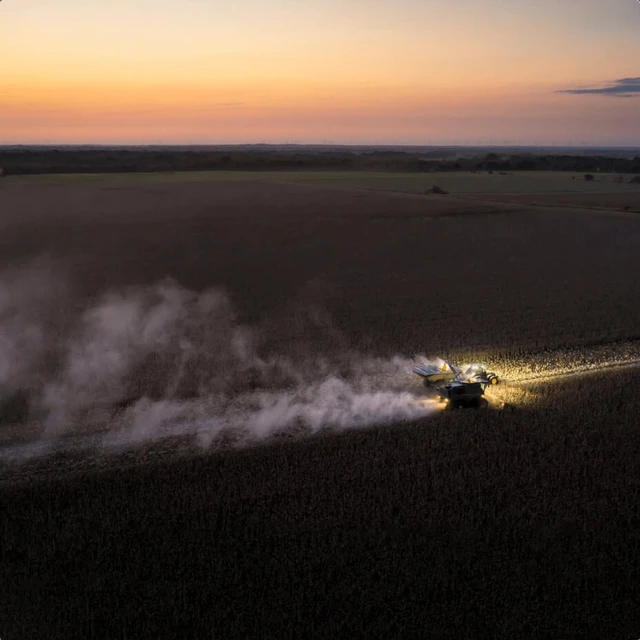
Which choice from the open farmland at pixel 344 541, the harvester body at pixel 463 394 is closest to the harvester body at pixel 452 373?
the harvester body at pixel 463 394

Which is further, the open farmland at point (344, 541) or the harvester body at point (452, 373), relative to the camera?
the harvester body at point (452, 373)

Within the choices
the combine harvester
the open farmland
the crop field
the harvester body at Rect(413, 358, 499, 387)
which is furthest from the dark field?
the open farmland

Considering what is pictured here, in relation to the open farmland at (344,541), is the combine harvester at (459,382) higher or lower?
higher

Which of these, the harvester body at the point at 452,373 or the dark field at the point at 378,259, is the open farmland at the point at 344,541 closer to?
the harvester body at the point at 452,373

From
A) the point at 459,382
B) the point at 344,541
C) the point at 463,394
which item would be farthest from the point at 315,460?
the point at 459,382

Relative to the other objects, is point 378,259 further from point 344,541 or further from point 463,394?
point 344,541

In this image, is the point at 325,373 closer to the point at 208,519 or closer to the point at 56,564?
the point at 208,519

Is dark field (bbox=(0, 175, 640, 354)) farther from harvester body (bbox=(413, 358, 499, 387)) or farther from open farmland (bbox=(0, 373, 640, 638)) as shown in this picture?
open farmland (bbox=(0, 373, 640, 638))
